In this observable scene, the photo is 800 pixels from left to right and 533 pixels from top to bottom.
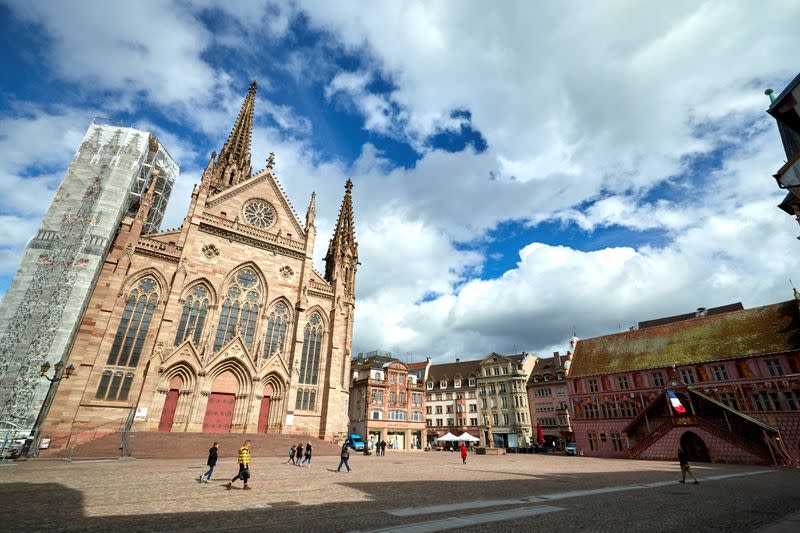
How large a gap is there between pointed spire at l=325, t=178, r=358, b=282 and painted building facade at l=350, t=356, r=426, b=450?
1866cm

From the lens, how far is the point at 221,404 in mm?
29484

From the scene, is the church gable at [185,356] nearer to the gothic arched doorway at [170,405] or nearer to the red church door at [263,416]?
the gothic arched doorway at [170,405]

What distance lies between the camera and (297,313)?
3456 cm

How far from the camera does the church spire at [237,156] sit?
45841 mm

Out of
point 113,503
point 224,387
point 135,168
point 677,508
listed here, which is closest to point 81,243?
point 135,168

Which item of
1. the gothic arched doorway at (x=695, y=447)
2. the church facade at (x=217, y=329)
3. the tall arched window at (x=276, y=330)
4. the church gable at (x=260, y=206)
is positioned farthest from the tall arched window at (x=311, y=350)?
the gothic arched doorway at (x=695, y=447)

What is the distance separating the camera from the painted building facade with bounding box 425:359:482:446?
62.9 meters

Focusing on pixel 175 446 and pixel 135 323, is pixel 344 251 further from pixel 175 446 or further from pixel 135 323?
pixel 175 446

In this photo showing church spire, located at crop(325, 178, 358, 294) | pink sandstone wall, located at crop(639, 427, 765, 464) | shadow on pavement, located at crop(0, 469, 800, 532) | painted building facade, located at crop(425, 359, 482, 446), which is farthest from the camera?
painted building facade, located at crop(425, 359, 482, 446)

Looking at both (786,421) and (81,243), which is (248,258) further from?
(786,421)

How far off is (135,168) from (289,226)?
1368 cm

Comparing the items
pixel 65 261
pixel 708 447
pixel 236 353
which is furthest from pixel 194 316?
pixel 708 447

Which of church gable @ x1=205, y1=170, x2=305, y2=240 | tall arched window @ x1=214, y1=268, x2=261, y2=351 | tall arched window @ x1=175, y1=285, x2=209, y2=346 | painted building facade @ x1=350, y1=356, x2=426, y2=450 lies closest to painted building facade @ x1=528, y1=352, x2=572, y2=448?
painted building facade @ x1=350, y1=356, x2=426, y2=450

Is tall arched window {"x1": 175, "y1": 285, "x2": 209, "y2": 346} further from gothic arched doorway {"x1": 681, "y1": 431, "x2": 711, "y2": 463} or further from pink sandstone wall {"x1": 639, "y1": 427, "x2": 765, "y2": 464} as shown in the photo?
gothic arched doorway {"x1": 681, "y1": 431, "x2": 711, "y2": 463}
